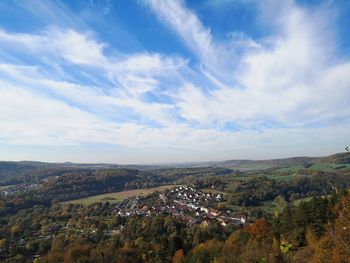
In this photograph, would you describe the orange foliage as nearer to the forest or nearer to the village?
the forest

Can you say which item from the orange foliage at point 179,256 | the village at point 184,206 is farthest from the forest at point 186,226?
the village at point 184,206

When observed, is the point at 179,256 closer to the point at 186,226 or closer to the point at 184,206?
the point at 186,226

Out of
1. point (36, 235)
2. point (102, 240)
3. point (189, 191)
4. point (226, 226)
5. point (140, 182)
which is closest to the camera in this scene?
point (102, 240)

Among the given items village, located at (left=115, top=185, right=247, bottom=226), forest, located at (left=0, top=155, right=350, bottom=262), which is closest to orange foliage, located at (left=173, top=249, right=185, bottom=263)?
forest, located at (left=0, top=155, right=350, bottom=262)

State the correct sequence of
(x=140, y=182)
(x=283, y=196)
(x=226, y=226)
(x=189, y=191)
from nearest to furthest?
(x=226, y=226) < (x=283, y=196) < (x=189, y=191) < (x=140, y=182)

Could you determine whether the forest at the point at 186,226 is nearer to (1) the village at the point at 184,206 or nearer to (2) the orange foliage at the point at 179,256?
(2) the orange foliage at the point at 179,256

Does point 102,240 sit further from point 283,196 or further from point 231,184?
point 231,184

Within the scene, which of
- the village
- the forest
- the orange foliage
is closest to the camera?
the forest

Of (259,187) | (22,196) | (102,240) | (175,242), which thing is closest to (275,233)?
(175,242)

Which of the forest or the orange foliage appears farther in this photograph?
the orange foliage
